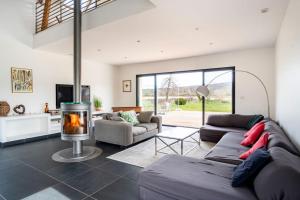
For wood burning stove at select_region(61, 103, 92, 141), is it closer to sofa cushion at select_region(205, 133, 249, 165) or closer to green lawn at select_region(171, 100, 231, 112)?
sofa cushion at select_region(205, 133, 249, 165)

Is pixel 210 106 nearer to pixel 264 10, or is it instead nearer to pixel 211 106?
pixel 211 106

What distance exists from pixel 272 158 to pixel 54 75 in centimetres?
613

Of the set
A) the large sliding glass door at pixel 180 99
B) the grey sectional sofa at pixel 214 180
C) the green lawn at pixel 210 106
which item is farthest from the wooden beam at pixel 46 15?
the grey sectional sofa at pixel 214 180

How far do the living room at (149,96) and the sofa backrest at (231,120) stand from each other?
0.04m

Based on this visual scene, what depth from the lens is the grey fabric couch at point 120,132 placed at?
417 cm

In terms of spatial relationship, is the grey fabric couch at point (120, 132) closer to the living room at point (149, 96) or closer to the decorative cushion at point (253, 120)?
the living room at point (149, 96)

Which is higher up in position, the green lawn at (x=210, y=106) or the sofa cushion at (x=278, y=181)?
the green lawn at (x=210, y=106)

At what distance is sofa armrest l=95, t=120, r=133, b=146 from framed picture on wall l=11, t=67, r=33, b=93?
94.8 inches

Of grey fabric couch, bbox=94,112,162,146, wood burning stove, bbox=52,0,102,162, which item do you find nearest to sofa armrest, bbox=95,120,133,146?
grey fabric couch, bbox=94,112,162,146

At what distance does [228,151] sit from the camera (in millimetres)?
2814

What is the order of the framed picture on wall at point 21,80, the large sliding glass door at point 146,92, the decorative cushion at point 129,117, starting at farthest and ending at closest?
1. the large sliding glass door at point 146,92
2. the decorative cushion at point 129,117
3. the framed picture on wall at point 21,80

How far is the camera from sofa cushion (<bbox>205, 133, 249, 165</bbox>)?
2439 mm

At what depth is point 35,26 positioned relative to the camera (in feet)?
17.0

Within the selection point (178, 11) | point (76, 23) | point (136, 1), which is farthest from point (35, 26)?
point (178, 11)
